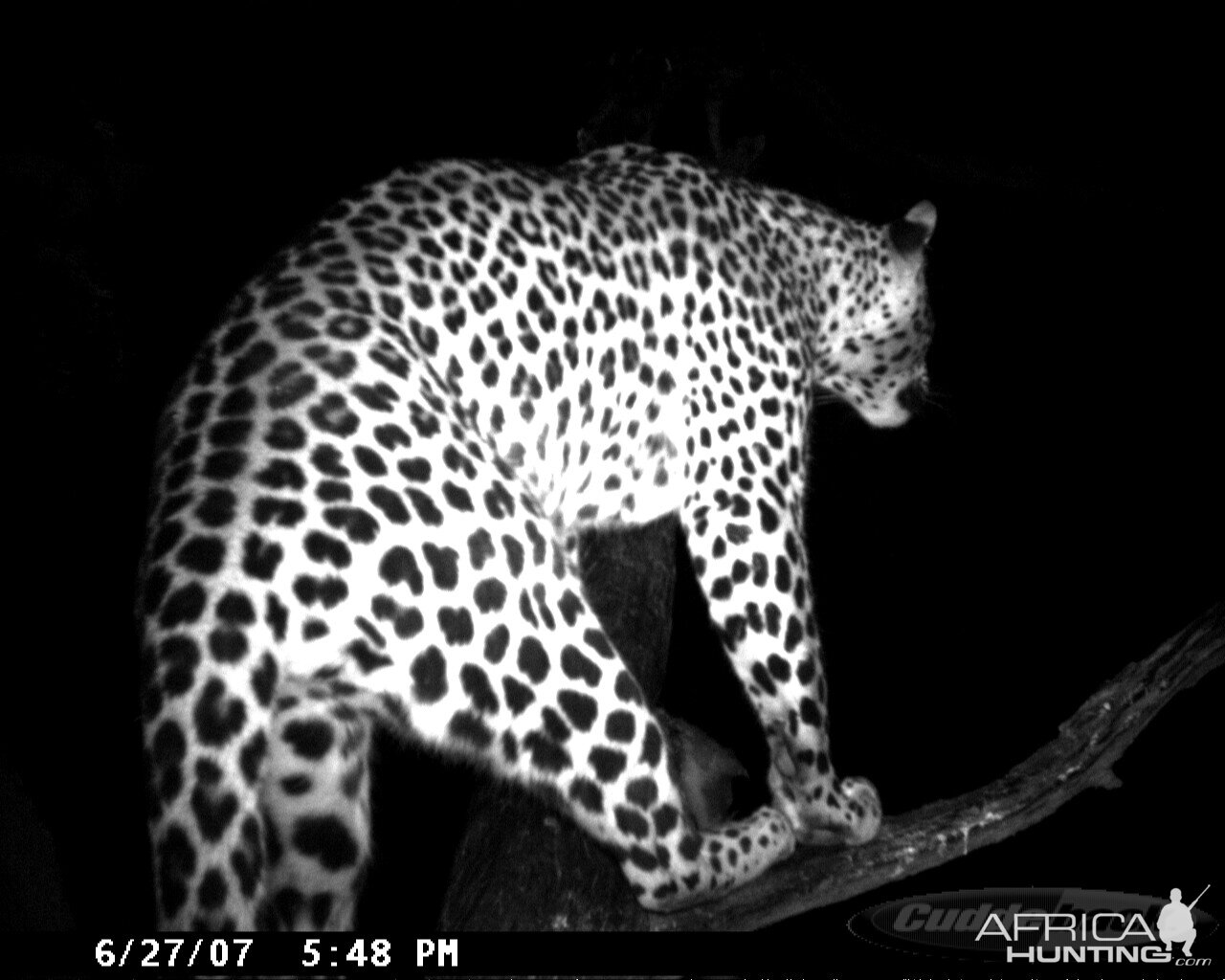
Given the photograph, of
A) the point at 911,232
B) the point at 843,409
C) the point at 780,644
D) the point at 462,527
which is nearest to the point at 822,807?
the point at 780,644

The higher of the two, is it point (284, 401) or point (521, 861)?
point (284, 401)

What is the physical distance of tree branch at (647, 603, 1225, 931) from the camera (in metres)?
1.75

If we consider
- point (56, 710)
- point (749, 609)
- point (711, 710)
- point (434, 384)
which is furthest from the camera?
point (711, 710)

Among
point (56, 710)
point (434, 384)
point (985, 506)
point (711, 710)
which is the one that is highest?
point (434, 384)

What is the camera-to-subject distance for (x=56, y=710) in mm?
2420

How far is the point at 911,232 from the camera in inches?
107

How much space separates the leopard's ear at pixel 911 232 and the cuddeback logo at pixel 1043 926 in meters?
1.70

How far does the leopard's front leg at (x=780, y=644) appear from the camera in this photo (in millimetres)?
1885

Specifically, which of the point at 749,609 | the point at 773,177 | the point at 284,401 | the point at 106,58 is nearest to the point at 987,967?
the point at 749,609

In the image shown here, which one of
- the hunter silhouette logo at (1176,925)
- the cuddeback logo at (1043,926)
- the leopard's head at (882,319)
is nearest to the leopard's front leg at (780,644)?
the cuddeback logo at (1043,926)

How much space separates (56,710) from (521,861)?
58.8 inches

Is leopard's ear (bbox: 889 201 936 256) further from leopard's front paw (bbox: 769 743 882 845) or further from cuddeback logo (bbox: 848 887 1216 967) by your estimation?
cuddeback logo (bbox: 848 887 1216 967)

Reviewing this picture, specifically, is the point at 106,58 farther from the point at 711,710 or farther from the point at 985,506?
the point at 985,506

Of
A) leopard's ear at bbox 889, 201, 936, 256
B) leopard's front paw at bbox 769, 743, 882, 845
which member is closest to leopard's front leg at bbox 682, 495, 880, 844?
leopard's front paw at bbox 769, 743, 882, 845
